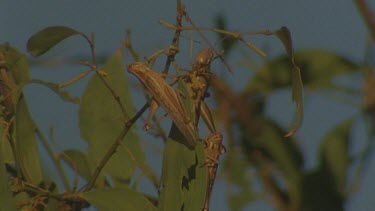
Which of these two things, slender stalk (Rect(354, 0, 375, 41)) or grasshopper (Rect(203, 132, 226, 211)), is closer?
grasshopper (Rect(203, 132, 226, 211))

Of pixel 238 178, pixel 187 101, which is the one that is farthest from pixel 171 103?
pixel 238 178

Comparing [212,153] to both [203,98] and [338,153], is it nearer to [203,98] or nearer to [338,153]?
[203,98]

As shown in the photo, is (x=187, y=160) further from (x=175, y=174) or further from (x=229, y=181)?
(x=229, y=181)

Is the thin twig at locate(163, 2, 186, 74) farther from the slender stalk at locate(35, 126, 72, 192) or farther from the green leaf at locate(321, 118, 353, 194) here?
the green leaf at locate(321, 118, 353, 194)

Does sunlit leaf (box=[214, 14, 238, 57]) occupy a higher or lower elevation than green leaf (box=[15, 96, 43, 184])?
higher

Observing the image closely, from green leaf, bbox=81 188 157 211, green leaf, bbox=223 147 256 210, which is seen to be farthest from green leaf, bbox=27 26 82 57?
green leaf, bbox=223 147 256 210

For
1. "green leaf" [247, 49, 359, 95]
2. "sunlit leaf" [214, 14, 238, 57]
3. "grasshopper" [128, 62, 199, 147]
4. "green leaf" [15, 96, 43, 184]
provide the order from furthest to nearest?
"green leaf" [247, 49, 359, 95] < "sunlit leaf" [214, 14, 238, 57] < "green leaf" [15, 96, 43, 184] < "grasshopper" [128, 62, 199, 147]
